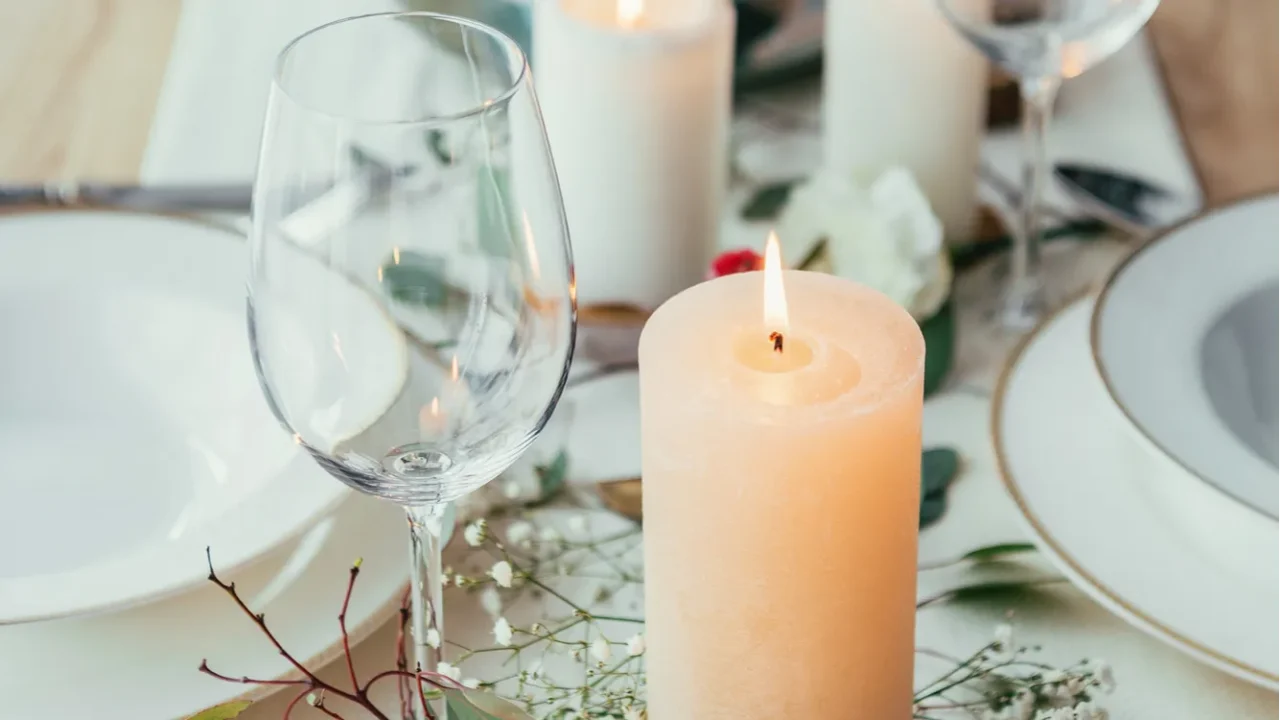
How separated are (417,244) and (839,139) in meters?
0.47

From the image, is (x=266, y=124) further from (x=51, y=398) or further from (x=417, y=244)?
(x=51, y=398)

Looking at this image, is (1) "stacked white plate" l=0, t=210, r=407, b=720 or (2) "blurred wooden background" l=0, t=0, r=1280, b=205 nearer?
(1) "stacked white plate" l=0, t=210, r=407, b=720

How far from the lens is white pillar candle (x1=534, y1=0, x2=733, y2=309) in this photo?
2.59 ft

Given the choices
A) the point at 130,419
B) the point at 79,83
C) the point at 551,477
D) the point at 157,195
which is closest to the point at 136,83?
the point at 79,83

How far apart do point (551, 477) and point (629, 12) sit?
270mm

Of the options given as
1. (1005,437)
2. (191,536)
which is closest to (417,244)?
(191,536)

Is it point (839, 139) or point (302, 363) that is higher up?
point (302, 363)

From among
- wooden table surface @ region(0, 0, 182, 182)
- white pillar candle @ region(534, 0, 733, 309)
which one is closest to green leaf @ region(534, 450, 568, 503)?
white pillar candle @ region(534, 0, 733, 309)

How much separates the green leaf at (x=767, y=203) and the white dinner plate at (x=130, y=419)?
0.31m

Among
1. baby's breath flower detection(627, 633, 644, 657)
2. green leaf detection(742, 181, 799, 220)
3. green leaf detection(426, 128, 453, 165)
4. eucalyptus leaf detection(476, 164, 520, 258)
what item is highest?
green leaf detection(426, 128, 453, 165)

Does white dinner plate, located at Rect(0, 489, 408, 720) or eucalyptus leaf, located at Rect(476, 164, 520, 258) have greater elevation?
eucalyptus leaf, located at Rect(476, 164, 520, 258)

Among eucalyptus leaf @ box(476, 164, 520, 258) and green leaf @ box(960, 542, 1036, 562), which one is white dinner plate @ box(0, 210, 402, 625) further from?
green leaf @ box(960, 542, 1036, 562)

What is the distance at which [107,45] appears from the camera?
1.16m

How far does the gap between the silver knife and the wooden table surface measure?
0.09m
